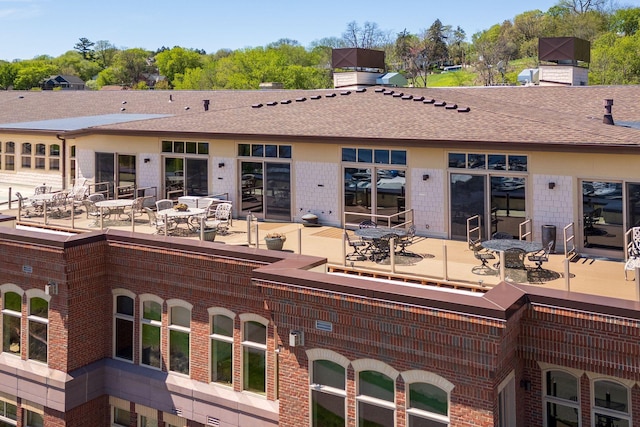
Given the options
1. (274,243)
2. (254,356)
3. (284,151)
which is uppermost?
(284,151)

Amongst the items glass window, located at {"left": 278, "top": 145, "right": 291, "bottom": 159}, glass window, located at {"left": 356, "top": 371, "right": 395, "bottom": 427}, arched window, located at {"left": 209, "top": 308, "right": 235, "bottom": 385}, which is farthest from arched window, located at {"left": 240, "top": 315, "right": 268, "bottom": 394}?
glass window, located at {"left": 278, "top": 145, "right": 291, "bottom": 159}

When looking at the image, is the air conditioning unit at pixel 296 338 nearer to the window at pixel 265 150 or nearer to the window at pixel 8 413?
the window at pixel 265 150

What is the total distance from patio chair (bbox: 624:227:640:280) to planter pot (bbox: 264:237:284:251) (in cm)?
777

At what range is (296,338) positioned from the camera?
1218 centimetres

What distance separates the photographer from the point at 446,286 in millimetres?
12672

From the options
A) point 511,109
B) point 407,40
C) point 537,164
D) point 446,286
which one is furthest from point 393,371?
point 407,40

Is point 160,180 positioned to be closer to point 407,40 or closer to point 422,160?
point 422,160

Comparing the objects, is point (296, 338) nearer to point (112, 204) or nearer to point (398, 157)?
point (398, 157)

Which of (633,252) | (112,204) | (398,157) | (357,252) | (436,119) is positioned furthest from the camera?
(436,119)

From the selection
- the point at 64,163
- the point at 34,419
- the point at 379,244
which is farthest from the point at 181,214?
the point at 64,163

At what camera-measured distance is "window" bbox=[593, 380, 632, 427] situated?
36.2ft

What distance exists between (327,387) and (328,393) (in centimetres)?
13

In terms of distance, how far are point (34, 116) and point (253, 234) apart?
79.8 feet

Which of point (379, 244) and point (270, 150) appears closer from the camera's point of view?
point (379, 244)
